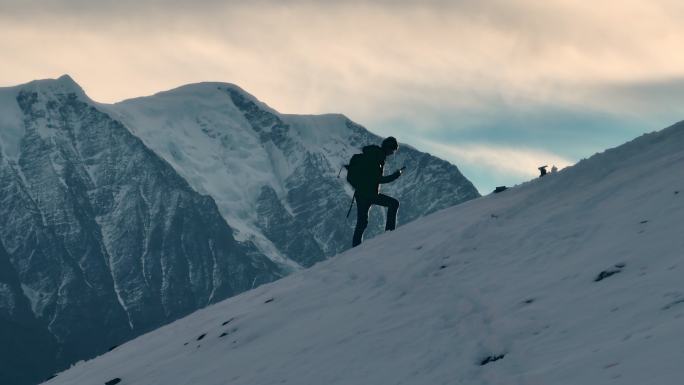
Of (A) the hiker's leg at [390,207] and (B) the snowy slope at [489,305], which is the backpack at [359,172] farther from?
(B) the snowy slope at [489,305]

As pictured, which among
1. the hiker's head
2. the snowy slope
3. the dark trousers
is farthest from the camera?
the dark trousers

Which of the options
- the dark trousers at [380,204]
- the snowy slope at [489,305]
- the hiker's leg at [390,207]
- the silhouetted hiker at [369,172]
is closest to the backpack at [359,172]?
the silhouetted hiker at [369,172]

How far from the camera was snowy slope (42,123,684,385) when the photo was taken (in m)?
14.2

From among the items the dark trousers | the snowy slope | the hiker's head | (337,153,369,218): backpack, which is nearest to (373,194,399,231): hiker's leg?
the dark trousers

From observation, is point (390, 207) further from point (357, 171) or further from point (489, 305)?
point (489, 305)

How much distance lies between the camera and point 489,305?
1712 centimetres

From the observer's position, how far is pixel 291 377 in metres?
17.0

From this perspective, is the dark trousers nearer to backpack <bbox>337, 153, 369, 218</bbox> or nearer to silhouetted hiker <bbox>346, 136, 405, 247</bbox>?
silhouetted hiker <bbox>346, 136, 405, 247</bbox>

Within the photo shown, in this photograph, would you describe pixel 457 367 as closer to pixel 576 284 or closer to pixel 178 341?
pixel 576 284

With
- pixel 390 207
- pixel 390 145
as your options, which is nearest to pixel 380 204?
pixel 390 207

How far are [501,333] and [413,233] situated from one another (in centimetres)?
1000

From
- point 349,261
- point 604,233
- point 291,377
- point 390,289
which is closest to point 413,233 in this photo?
point 349,261

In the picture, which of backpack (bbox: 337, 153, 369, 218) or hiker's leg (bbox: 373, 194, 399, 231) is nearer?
backpack (bbox: 337, 153, 369, 218)

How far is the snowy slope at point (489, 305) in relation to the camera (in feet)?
46.4
